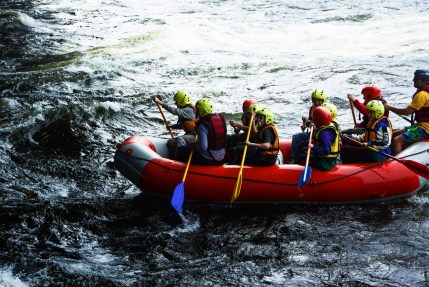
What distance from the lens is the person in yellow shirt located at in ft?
24.4

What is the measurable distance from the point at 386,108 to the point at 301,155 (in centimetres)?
133

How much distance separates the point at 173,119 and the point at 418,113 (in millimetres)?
4819

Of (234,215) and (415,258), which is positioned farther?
(234,215)

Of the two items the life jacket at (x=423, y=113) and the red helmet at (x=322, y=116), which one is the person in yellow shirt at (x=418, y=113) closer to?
the life jacket at (x=423, y=113)

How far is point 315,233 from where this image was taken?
6723 mm

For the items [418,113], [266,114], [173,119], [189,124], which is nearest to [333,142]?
[266,114]

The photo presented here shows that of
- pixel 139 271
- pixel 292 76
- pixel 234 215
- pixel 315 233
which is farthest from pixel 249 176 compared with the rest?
pixel 292 76

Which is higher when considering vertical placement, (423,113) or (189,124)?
(423,113)

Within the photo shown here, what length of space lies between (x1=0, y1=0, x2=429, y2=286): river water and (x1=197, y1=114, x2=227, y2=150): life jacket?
30.8 inches

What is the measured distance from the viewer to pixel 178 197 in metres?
6.76

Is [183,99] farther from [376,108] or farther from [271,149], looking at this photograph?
[376,108]

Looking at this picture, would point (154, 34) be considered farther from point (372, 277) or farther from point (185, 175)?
point (372, 277)

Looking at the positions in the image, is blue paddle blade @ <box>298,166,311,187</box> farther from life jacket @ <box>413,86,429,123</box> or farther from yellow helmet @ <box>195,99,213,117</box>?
life jacket @ <box>413,86,429,123</box>

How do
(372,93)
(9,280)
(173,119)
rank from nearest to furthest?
(9,280) < (372,93) < (173,119)
